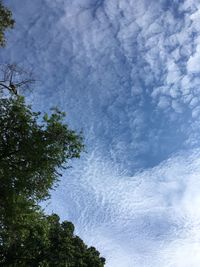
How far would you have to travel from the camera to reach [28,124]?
2377 cm

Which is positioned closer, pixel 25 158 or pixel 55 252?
pixel 25 158

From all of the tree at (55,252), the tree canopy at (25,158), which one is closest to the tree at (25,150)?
the tree canopy at (25,158)

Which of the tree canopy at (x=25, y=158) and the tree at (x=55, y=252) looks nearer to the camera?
the tree canopy at (x=25, y=158)

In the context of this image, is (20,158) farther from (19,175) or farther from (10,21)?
(10,21)

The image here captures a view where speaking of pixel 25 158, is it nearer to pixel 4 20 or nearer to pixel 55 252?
pixel 4 20

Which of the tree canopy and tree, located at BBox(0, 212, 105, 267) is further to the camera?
tree, located at BBox(0, 212, 105, 267)

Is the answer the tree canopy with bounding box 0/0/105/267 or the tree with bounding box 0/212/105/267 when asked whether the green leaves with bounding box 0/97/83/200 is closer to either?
the tree canopy with bounding box 0/0/105/267

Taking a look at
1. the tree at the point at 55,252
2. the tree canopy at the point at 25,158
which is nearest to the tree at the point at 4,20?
the tree canopy at the point at 25,158

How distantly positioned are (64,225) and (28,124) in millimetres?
25274

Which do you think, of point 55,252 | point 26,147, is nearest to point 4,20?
point 26,147

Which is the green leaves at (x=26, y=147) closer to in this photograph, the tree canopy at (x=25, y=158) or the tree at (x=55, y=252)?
the tree canopy at (x=25, y=158)

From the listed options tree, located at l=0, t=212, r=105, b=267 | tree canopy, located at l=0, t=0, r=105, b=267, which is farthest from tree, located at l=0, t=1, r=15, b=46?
tree, located at l=0, t=212, r=105, b=267

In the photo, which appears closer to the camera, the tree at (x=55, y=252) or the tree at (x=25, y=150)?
the tree at (x=25, y=150)

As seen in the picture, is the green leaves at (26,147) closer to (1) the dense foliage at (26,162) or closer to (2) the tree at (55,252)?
(1) the dense foliage at (26,162)
